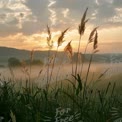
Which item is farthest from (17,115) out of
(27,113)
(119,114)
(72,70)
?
(119,114)

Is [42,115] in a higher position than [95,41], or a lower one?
lower

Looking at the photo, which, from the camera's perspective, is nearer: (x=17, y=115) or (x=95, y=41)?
(x=17, y=115)

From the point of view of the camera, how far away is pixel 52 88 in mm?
5012

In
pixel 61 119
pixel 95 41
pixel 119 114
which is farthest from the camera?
pixel 95 41

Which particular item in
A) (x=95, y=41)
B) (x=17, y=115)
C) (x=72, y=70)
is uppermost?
(x=95, y=41)

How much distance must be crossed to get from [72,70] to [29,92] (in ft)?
1.98

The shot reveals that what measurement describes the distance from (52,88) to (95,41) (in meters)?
1.09

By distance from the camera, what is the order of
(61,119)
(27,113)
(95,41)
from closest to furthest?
(61,119), (27,113), (95,41)

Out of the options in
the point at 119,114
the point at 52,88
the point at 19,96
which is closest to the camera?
the point at 119,114

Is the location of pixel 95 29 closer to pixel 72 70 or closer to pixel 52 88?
pixel 72 70

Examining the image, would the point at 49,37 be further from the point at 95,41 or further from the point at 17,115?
the point at 17,115

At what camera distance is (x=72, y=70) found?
14.2ft

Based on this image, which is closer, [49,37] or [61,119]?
[61,119]

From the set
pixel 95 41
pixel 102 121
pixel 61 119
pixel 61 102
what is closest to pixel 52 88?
pixel 61 102
